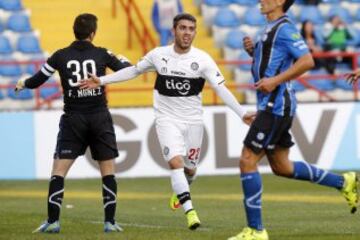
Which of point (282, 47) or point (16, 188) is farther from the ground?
point (282, 47)

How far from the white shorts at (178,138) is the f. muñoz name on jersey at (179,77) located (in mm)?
89

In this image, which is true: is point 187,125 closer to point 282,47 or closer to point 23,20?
point 282,47

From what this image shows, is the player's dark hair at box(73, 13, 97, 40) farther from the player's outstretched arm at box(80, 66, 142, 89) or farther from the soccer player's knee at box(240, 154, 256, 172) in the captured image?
the soccer player's knee at box(240, 154, 256, 172)

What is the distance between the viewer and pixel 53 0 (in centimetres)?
2867

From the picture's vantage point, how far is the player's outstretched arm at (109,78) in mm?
12680

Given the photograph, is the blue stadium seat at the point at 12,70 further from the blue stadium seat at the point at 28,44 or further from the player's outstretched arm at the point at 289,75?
the player's outstretched arm at the point at 289,75

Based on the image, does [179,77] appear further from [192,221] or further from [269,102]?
[269,102]

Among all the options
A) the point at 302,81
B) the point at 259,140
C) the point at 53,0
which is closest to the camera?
the point at 259,140

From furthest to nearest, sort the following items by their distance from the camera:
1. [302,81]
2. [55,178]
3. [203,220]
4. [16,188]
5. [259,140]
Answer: [302,81] → [16,188] → [203,220] → [55,178] → [259,140]

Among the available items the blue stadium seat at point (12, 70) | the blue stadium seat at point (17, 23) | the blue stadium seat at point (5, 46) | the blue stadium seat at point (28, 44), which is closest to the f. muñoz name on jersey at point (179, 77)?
the blue stadium seat at point (12, 70)

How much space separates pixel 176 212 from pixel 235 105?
405 centimetres

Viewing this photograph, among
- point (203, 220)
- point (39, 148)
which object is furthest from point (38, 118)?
point (203, 220)

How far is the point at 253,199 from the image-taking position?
37.4 feet

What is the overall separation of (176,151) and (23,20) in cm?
1403
